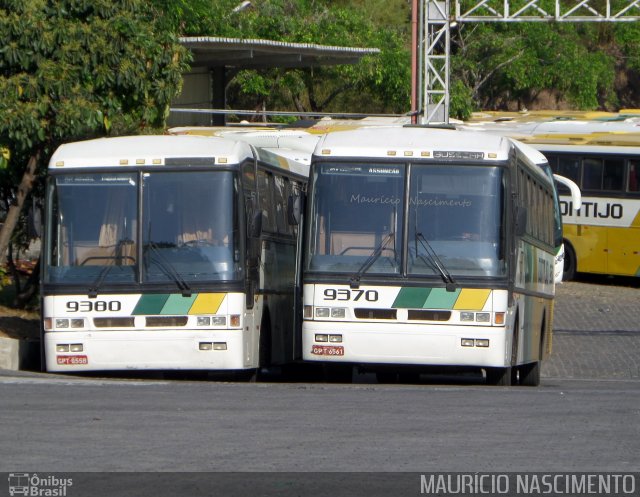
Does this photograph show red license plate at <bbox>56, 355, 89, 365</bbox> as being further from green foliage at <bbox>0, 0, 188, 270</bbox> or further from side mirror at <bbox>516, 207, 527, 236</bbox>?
side mirror at <bbox>516, 207, 527, 236</bbox>

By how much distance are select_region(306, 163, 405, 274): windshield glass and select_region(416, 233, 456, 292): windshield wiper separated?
233mm

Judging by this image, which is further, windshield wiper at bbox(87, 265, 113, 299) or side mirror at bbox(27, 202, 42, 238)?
side mirror at bbox(27, 202, 42, 238)

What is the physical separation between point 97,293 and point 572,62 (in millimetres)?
33947

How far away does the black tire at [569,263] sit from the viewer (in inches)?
1072

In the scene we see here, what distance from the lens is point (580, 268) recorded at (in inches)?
1065

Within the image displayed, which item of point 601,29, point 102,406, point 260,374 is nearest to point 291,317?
point 260,374

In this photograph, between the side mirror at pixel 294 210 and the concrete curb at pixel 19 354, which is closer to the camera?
the side mirror at pixel 294 210

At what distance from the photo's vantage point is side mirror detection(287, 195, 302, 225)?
43.2 ft

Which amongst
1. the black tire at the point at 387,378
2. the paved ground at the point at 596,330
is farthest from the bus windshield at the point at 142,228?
the paved ground at the point at 596,330

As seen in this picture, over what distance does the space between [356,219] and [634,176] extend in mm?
15019

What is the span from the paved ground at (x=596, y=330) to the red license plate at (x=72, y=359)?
7.75 metres

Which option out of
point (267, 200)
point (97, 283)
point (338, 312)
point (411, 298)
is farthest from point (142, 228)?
point (411, 298)

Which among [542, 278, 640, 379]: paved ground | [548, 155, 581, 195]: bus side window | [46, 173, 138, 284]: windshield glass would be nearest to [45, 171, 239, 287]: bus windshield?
[46, 173, 138, 284]: windshield glass

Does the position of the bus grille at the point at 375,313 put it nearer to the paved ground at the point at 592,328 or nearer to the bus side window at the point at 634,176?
the paved ground at the point at 592,328
